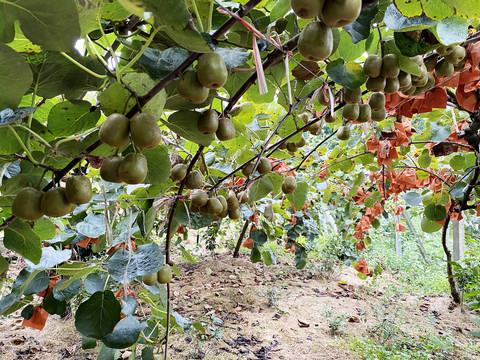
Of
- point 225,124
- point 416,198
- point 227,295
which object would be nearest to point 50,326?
point 227,295

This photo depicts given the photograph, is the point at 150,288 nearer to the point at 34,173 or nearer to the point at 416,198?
the point at 34,173

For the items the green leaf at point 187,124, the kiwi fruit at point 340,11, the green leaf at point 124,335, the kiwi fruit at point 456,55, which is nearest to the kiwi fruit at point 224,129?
the green leaf at point 187,124

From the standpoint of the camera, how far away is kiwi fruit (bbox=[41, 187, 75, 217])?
0.43 meters

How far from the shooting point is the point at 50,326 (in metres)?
3.12

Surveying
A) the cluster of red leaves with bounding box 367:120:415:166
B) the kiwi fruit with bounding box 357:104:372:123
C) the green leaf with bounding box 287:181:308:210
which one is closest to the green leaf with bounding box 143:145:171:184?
the kiwi fruit with bounding box 357:104:372:123

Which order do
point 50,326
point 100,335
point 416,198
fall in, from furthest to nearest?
point 50,326, point 416,198, point 100,335

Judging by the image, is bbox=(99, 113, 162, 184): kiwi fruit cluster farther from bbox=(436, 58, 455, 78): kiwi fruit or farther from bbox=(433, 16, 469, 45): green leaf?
bbox=(436, 58, 455, 78): kiwi fruit

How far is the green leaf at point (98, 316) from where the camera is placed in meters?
0.68

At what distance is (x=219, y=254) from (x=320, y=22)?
17.6 feet

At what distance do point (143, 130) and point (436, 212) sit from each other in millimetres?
1525

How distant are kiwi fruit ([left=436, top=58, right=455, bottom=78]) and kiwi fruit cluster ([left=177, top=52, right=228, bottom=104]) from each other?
41cm

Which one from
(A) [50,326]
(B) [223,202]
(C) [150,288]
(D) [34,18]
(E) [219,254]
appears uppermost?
(D) [34,18]

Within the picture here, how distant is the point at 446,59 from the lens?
2.00 feet

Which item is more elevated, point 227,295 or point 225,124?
point 225,124
